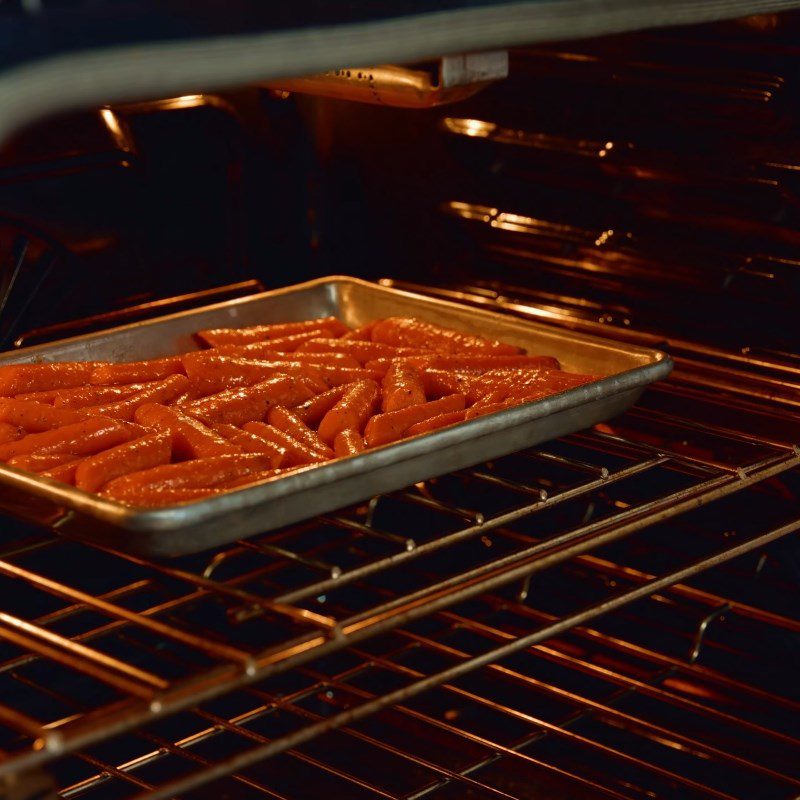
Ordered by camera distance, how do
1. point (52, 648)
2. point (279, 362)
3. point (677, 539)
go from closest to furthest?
point (52, 648) < point (279, 362) < point (677, 539)

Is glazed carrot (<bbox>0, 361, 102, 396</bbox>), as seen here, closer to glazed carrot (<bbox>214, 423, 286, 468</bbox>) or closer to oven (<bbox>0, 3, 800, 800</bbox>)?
oven (<bbox>0, 3, 800, 800</bbox>)

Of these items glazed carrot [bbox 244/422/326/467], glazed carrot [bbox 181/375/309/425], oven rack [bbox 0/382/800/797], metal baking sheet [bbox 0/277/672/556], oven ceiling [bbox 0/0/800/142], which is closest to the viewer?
oven ceiling [bbox 0/0/800/142]

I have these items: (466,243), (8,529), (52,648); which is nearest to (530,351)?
(466,243)

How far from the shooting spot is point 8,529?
1.77 m

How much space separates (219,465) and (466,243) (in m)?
0.84

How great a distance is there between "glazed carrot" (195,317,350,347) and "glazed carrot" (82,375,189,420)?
156 mm

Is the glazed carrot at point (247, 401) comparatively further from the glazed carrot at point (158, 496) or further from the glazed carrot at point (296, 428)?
the glazed carrot at point (158, 496)

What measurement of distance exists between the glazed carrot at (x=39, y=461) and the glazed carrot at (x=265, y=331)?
439 millimetres

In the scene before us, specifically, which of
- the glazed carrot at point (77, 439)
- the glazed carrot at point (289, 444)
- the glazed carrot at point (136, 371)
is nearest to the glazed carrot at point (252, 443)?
the glazed carrot at point (289, 444)

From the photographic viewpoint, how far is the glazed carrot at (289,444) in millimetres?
1585

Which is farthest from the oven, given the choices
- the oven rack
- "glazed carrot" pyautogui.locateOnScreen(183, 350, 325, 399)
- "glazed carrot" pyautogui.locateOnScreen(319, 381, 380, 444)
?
"glazed carrot" pyautogui.locateOnScreen(183, 350, 325, 399)

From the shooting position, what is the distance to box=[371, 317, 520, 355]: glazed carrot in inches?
76.9

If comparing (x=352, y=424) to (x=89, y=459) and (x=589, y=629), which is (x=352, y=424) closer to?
(x=89, y=459)

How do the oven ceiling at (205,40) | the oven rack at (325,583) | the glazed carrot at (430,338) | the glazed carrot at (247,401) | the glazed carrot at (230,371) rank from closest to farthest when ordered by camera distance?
the oven ceiling at (205,40), the oven rack at (325,583), the glazed carrot at (247,401), the glazed carrot at (230,371), the glazed carrot at (430,338)
